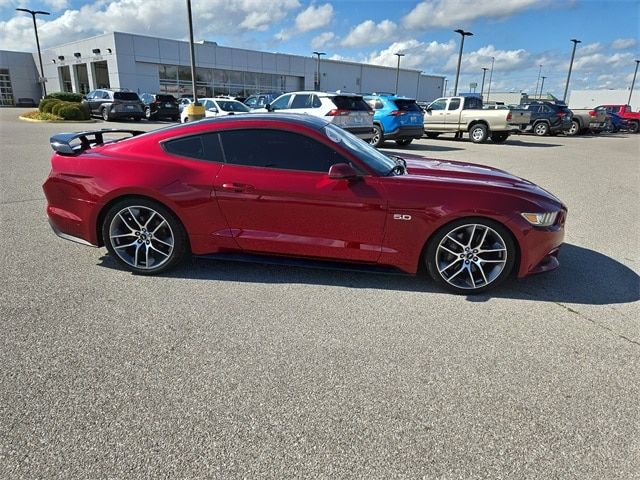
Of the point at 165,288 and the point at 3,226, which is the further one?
the point at 3,226

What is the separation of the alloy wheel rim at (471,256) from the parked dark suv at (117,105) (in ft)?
78.2

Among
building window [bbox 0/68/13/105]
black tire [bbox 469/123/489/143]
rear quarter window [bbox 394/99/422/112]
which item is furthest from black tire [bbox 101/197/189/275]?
building window [bbox 0/68/13/105]

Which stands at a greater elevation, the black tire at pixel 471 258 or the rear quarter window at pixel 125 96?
the rear quarter window at pixel 125 96

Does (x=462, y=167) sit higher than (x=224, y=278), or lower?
higher

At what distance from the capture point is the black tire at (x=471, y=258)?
3.51 meters

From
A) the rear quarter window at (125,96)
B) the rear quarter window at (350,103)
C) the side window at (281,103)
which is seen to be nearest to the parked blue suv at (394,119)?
the rear quarter window at (350,103)

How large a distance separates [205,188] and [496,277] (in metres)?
2.60

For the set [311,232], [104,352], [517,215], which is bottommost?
[104,352]

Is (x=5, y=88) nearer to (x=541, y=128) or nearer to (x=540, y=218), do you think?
(x=541, y=128)

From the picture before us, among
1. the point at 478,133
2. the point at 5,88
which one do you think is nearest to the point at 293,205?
the point at 478,133

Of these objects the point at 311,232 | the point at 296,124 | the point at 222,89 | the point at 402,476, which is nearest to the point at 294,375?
the point at 402,476

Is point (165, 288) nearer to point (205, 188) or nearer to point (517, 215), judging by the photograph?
point (205, 188)

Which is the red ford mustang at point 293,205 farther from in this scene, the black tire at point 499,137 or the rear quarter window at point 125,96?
the rear quarter window at point 125,96

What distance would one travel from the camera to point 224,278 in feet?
12.9
